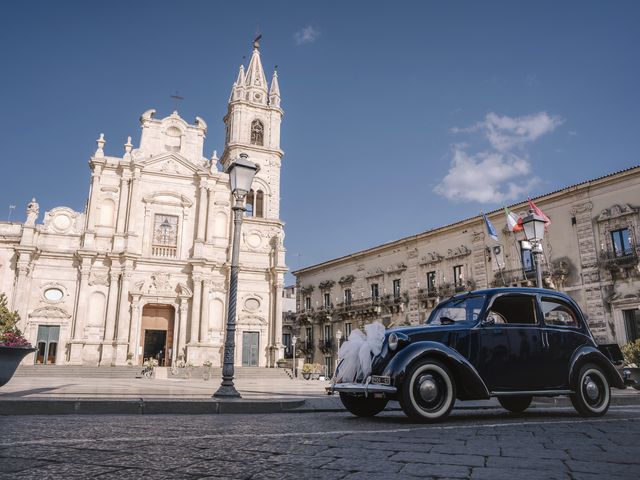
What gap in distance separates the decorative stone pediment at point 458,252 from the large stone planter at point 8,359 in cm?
2979

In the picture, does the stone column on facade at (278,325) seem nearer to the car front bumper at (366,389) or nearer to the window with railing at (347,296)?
the window with railing at (347,296)

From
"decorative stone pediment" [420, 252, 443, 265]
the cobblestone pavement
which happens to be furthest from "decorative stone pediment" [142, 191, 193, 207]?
the cobblestone pavement

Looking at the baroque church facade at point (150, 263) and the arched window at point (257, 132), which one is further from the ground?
the arched window at point (257, 132)

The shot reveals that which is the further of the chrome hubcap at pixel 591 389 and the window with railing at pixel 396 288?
the window with railing at pixel 396 288

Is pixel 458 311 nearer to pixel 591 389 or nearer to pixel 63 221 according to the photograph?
pixel 591 389

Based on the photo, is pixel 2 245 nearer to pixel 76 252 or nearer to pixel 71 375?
pixel 76 252

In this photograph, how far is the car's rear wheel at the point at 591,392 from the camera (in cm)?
721

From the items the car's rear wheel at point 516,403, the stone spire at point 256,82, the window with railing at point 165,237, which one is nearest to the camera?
the car's rear wheel at point 516,403

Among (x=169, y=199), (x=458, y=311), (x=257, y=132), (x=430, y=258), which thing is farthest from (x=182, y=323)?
(x=458, y=311)

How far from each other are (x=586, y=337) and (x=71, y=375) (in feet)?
85.4

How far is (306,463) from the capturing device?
3.42 metres

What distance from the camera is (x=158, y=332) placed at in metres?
33.8

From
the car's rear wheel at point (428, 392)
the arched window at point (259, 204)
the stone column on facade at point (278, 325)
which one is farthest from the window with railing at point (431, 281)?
the car's rear wheel at point (428, 392)

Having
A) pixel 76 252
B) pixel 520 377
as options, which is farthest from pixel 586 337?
pixel 76 252
